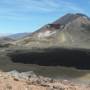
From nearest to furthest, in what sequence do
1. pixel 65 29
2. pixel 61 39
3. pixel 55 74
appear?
pixel 55 74 → pixel 61 39 → pixel 65 29

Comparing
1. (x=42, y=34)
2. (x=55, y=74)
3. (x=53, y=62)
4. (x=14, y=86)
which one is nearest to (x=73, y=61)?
(x=53, y=62)

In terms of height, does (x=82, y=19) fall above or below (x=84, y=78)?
above

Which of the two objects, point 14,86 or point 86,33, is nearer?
point 14,86

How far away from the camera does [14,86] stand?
20.6 metres

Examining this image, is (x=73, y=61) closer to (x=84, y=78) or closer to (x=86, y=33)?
(x=84, y=78)

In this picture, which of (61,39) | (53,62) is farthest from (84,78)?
(61,39)

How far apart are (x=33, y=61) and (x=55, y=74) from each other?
23872 mm

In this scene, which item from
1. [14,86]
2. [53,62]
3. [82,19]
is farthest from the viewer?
[82,19]

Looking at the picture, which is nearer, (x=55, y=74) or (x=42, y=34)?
(x=55, y=74)

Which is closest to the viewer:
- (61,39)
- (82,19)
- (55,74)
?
(55,74)

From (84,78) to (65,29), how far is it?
4227 inches

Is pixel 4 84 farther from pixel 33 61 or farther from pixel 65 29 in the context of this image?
pixel 65 29

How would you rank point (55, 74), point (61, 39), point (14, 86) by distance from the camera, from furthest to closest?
point (61, 39) → point (55, 74) → point (14, 86)

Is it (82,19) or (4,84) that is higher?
(82,19)
